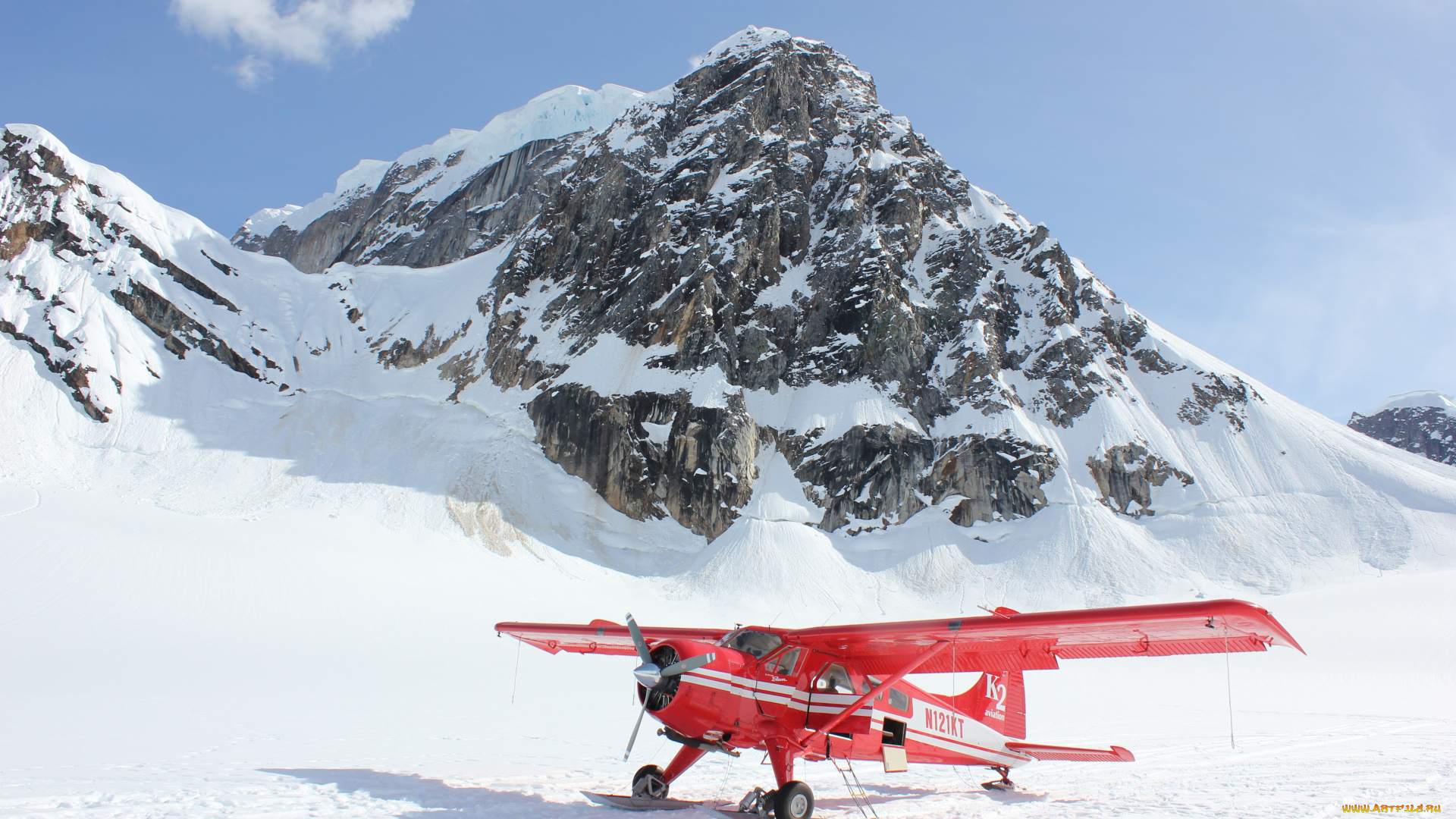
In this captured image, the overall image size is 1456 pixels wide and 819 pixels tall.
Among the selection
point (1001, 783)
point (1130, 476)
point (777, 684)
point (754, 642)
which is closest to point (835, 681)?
point (777, 684)

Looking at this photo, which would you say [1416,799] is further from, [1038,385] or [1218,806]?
[1038,385]

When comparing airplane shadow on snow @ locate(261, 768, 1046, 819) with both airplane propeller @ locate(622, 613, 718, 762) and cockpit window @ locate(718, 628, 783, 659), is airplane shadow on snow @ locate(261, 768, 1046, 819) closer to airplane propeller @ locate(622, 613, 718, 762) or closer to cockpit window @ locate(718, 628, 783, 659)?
airplane propeller @ locate(622, 613, 718, 762)

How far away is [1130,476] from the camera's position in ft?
171

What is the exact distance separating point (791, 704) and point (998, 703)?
231 inches

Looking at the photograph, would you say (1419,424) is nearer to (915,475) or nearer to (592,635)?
(915,475)

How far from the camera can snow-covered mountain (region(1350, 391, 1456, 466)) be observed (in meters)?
98.1

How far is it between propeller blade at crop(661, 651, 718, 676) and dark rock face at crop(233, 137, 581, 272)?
269ft

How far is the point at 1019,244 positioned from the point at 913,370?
750 inches

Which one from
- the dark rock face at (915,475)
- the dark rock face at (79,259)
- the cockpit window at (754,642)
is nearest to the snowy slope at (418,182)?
the dark rock face at (79,259)

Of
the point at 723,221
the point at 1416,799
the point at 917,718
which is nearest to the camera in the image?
the point at 1416,799

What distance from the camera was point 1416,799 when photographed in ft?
31.7

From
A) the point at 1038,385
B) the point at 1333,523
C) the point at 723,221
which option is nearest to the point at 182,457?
the point at 723,221

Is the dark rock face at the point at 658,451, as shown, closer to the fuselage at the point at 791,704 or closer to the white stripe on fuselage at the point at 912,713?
the white stripe on fuselage at the point at 912,713

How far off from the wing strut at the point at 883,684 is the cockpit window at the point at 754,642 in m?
1.21
